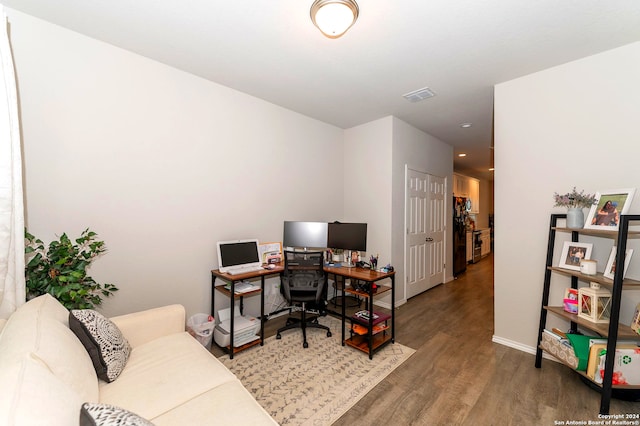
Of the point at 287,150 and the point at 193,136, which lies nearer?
the point at 193,136

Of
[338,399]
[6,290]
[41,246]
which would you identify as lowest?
[338,399]

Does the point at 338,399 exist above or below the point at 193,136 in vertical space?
below

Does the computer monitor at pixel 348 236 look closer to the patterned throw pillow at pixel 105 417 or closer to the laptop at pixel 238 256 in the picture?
the laptop at pixel 238 256

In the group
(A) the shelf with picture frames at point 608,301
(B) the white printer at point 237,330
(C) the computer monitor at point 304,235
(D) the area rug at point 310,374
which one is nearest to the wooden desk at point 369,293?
(D) the area rug at point 310,374

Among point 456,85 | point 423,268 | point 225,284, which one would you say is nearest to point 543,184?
point 456,85

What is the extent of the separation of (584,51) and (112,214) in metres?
4.22

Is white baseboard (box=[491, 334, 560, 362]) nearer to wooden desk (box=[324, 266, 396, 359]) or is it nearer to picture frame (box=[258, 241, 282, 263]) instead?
wooden desk (box=[324, 266, 396, 359])

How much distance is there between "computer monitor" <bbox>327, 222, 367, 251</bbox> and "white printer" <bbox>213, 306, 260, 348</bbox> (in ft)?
4.44

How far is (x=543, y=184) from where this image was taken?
251cm

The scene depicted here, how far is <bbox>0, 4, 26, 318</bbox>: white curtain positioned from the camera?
1566mm

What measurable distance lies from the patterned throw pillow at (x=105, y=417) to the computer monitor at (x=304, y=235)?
259 cm

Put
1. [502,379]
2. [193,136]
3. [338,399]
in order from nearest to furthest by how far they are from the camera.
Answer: [338,399], [502,379], [193,136]

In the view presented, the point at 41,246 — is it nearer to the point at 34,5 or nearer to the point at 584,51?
the point at 34,5

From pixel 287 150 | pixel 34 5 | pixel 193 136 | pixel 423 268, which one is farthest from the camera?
pixel 423 268
